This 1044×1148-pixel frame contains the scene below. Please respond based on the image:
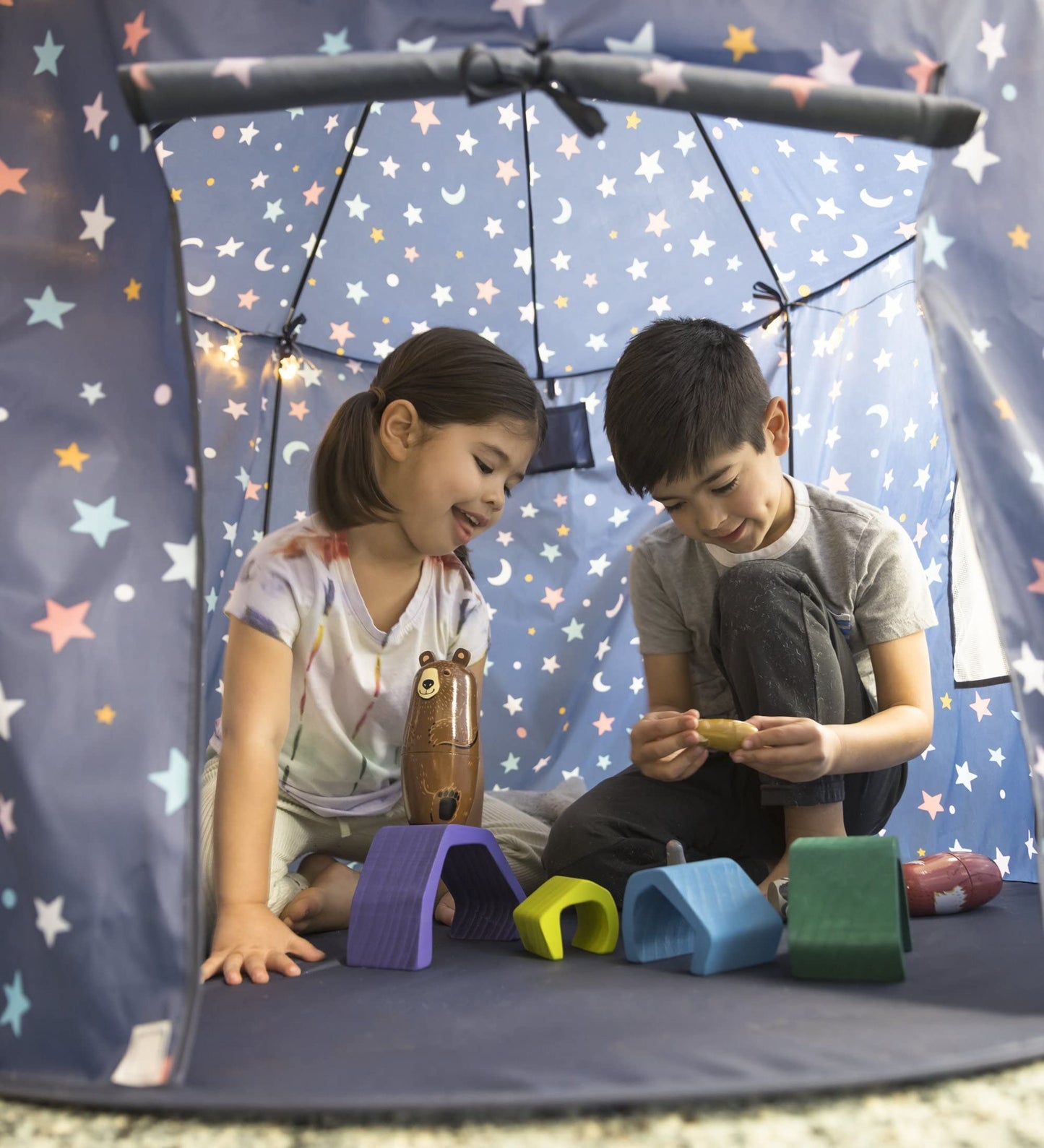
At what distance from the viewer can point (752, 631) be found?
133 centimetres

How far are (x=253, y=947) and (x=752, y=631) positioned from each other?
0.67 m

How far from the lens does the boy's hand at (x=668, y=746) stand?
49.2 inches

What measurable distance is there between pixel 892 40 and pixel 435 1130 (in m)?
0.89

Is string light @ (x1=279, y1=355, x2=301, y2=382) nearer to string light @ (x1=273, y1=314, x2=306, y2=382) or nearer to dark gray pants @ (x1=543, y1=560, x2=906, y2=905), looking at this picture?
string light @ (x1=273, y1=314, x2=306, y2=382)

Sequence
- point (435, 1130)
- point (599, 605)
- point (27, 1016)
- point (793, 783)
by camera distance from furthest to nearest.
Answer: point (599, 605), point (793, 783), point (27, 1016), point (435, 1130)

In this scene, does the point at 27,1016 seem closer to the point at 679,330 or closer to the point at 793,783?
the point at 793,783

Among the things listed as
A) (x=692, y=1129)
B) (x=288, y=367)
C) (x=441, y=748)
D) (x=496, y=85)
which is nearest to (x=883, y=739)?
(x=441, y=748)

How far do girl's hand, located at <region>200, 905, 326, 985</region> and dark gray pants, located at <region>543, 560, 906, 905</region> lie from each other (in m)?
0.37

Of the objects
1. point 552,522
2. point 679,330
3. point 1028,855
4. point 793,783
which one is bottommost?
point 1028,855

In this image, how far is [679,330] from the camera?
147cm

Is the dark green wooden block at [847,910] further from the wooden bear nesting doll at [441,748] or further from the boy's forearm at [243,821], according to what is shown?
the boy's forearm at [243,821]

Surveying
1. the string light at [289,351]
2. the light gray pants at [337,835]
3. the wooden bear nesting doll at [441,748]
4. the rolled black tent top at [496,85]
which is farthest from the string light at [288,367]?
the rolled black tent top at [496,85]

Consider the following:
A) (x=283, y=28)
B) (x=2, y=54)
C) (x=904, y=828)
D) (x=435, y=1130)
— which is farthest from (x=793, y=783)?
(x=2, y=54)

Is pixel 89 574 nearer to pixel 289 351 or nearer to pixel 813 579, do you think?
pixel 813 579
